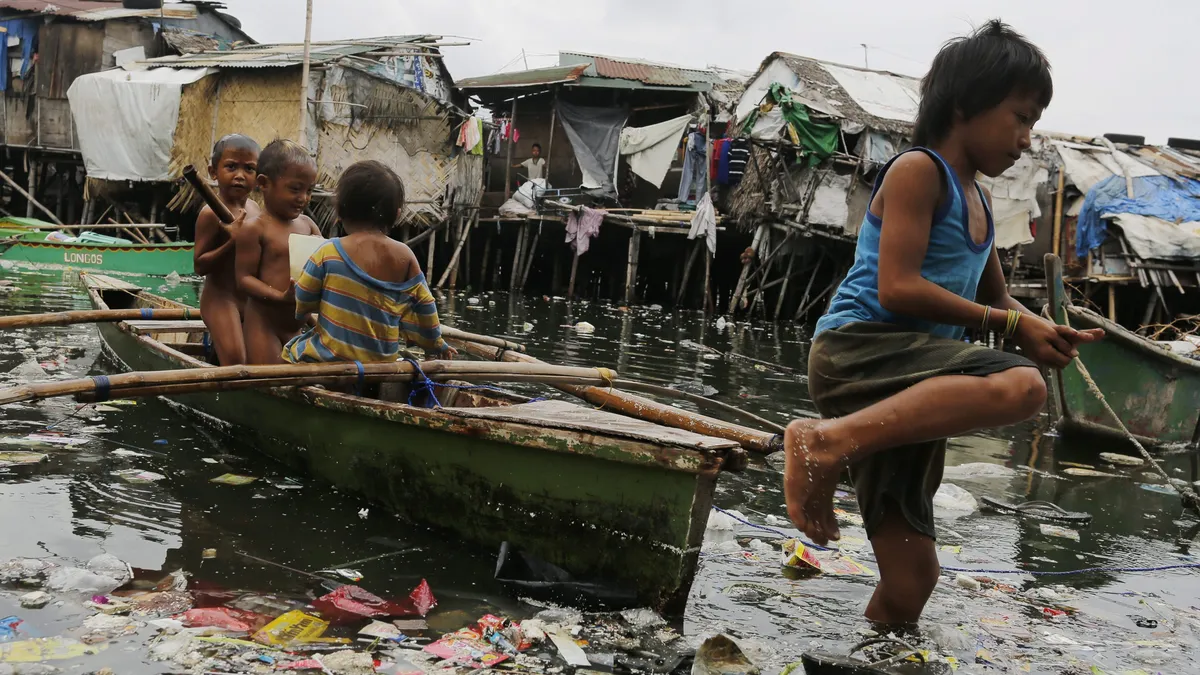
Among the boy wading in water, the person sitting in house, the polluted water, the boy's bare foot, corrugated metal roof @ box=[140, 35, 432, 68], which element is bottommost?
the polluted water

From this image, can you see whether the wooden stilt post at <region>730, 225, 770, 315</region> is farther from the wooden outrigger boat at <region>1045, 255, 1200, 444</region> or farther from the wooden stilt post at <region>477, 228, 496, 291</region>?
the wooden outrigger boat at <region>1045, 255, 1200, 444</region>

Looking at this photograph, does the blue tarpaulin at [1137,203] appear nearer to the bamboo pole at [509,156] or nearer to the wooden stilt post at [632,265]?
the wooden stilt post at [632,265]

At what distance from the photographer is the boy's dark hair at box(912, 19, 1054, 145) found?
2156 millimetres

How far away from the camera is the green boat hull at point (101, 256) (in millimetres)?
14695

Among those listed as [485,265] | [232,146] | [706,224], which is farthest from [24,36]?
[232,146]

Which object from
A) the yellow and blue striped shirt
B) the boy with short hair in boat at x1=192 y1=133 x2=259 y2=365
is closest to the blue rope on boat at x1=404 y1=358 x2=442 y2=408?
the yellow and blue striped shirt

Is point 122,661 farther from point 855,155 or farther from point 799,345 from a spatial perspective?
point 855,155

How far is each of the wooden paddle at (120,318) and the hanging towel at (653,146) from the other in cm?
1419

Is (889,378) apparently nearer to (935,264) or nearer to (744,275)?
(935,264)

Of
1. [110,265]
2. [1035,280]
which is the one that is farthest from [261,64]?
[1035,280]

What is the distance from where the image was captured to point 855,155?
53.9 feet

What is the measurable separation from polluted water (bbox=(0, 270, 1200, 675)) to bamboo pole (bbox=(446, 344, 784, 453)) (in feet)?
1.71

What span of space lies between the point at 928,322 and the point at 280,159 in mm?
3263

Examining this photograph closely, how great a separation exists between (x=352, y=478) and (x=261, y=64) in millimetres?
15520
